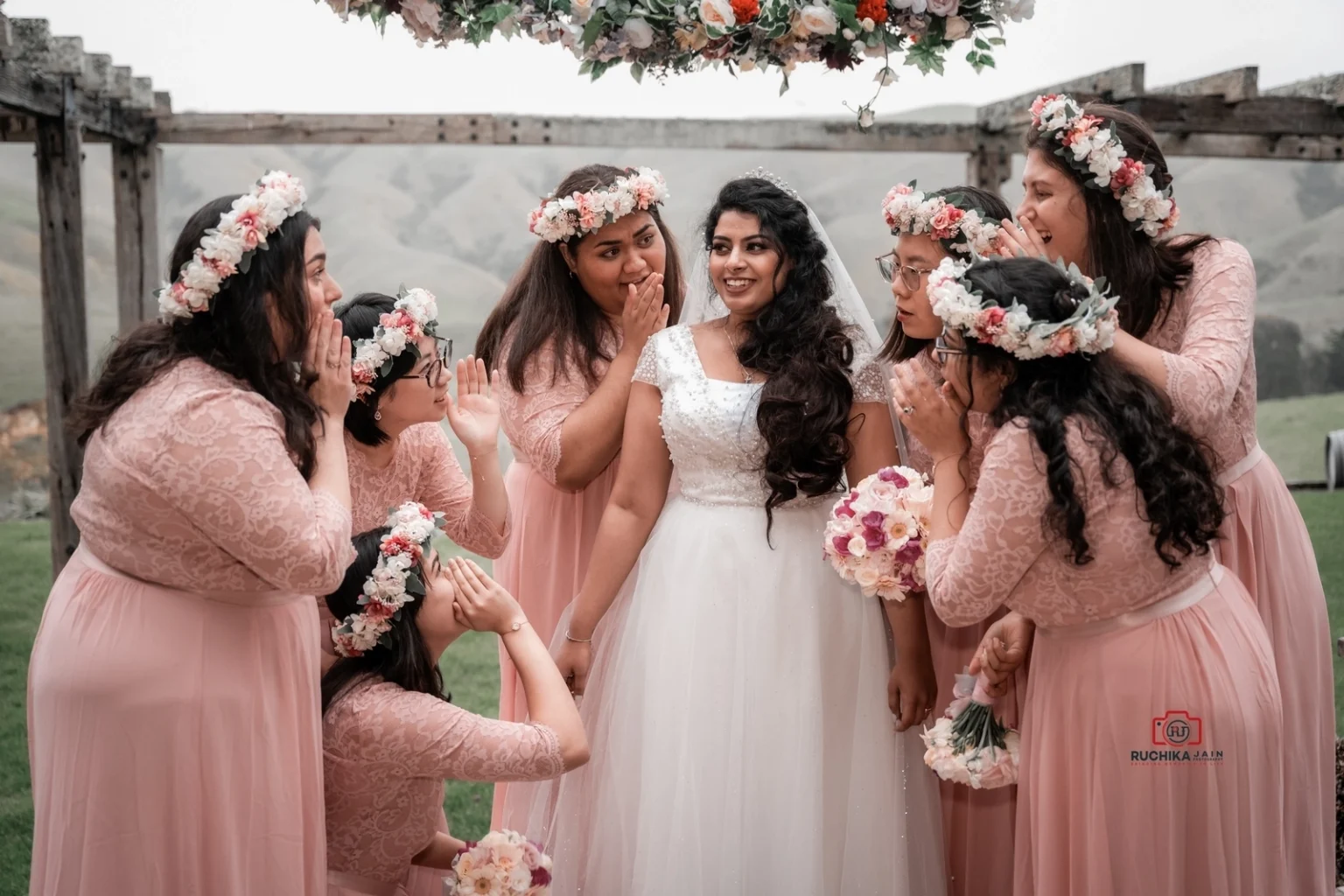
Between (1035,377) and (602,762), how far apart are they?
1.48 meters

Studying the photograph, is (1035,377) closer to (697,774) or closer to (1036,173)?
(1036,173)

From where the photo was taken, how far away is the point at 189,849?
2428 millimetres

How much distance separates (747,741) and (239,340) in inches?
58.1

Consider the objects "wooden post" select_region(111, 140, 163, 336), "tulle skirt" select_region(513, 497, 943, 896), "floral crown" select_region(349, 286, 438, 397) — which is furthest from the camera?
"wooden post" select_region(111, 140, 163, 336)

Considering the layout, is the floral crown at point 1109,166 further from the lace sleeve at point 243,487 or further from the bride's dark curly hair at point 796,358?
the lace sleeve at point 243,487

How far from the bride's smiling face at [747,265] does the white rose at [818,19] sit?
542mm

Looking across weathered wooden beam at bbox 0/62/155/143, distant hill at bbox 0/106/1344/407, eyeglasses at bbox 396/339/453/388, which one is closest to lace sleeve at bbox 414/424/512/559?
eyeglasses at bbox 396/339/453/388

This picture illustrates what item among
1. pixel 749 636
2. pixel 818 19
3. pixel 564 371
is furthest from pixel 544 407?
pixel 818 19

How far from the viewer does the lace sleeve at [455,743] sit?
104 inches

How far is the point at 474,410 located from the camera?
3.29m

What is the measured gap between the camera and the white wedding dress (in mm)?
2941

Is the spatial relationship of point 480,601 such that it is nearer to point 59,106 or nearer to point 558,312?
point 558,312

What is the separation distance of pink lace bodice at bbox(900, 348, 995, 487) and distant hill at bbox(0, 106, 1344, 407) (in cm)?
687

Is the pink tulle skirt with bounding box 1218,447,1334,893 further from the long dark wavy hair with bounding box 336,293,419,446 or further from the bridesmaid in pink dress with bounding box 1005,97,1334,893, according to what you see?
the long dark wavy hair with bounding box 336,293,419,446
